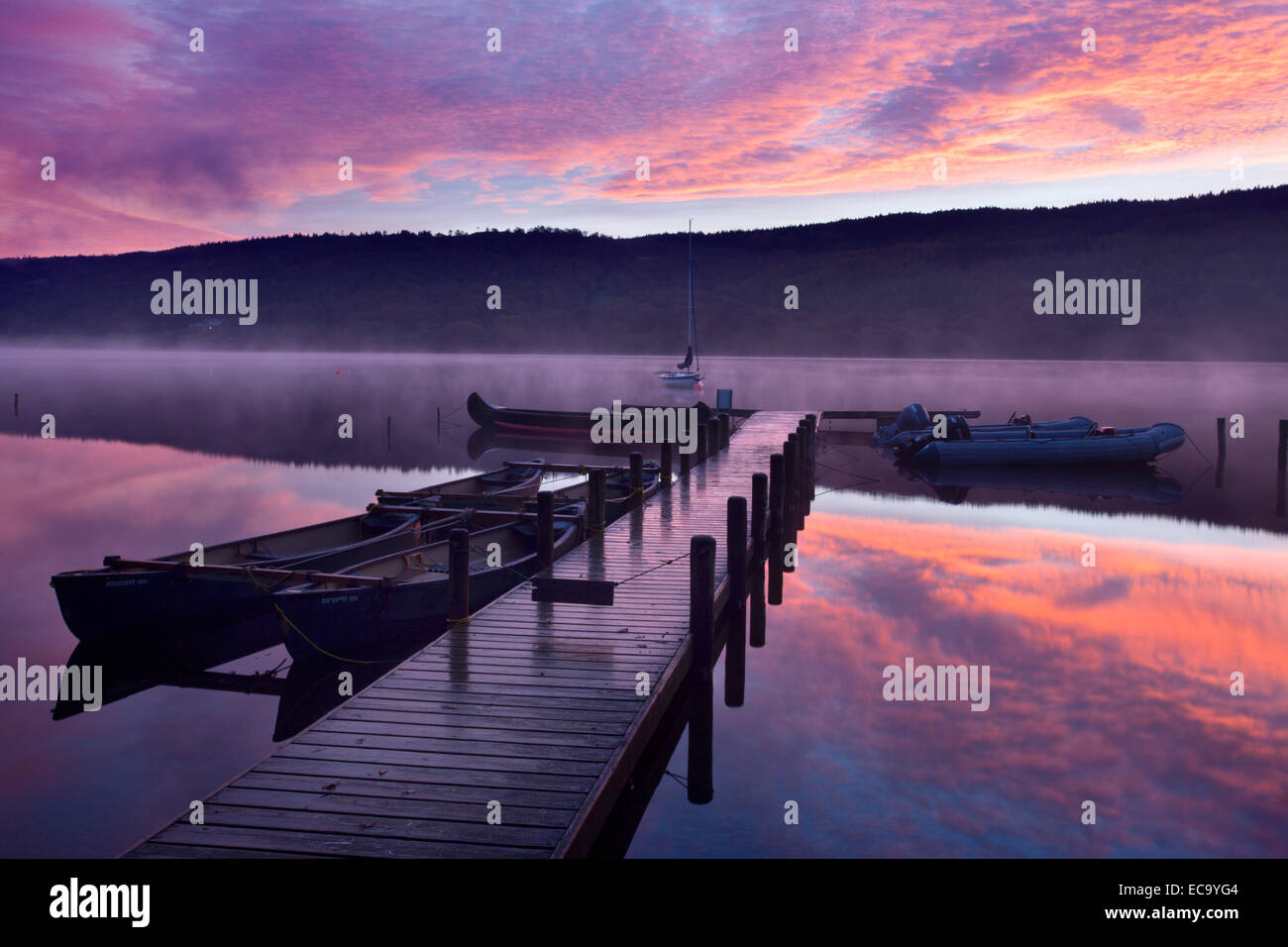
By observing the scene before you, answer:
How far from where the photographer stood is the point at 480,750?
6.61 metres

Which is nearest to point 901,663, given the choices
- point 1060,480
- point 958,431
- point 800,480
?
point 800,480

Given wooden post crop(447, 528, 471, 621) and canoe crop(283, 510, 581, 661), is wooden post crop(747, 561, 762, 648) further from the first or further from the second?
wooden post crop(447, 528, 471, 621)

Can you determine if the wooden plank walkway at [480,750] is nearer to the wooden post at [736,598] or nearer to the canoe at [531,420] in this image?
the wooden post at [736,598]

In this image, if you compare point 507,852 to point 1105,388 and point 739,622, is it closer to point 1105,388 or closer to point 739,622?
point 739,622

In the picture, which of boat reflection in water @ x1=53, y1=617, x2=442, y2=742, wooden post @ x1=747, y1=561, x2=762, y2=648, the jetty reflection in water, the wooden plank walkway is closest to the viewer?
the wooden plank walkway

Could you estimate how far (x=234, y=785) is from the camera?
5.96 metres

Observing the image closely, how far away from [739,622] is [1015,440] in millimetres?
23221

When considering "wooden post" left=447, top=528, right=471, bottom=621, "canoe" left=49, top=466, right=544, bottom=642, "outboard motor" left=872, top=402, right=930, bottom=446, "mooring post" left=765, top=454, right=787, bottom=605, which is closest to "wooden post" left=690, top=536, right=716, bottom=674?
"wooden post" left=447, top=528, right=471, bottom=621

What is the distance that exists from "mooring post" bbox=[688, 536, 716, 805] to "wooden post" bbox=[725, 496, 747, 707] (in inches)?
107

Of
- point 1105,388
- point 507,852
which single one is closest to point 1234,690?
point 507,852

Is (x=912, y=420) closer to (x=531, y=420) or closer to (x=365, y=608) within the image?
(x=531, y=420)

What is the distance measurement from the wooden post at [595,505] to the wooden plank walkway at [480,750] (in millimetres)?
4028

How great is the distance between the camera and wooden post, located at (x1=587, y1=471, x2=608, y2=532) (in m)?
15.0

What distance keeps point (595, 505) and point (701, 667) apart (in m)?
5.82
